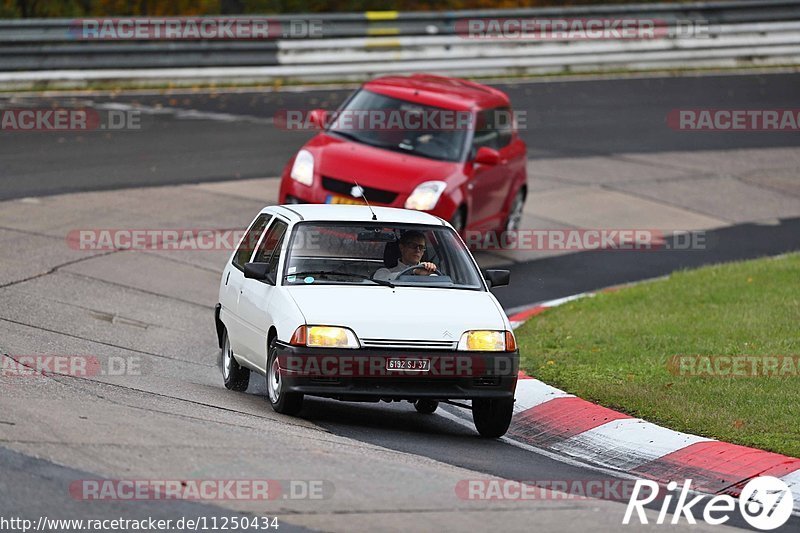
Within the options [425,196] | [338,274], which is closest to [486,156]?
[425,196]

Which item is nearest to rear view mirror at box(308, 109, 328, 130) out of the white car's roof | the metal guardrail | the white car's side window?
the white car's side window

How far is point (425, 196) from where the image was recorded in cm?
1581

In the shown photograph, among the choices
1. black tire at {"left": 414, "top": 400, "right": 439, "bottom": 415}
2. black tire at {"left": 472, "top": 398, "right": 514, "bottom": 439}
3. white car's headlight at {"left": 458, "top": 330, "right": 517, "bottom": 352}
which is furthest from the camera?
black tire at {"left": 414, "top": 400, "right": 439, "bottom": 415}

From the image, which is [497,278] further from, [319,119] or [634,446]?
[319,119]

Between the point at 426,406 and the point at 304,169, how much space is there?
5.67 meters

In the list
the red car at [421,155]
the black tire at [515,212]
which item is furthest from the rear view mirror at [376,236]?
the black tire at [515,212]

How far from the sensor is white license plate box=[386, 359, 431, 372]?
370 inches

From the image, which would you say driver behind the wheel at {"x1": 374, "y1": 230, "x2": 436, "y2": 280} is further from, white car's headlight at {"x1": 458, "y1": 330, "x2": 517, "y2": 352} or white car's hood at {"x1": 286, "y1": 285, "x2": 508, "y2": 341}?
white car's headlight at {"x1": 458, "y1": 330, "x2": 517, "y2": 352}

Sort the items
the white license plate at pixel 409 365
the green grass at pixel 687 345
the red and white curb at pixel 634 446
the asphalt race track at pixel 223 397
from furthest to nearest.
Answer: the green grass at pixel 687 345 < the white license plate at pixel 409 365 < the red and white curb at pixel 634 446 < the asphalt race track at pixel 223 397

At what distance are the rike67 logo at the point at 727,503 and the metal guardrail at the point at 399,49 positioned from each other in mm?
18458

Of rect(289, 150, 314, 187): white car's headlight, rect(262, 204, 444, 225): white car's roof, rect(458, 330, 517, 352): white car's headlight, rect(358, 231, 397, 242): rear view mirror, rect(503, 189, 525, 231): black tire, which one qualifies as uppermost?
rect(262, 204, 444, 225): white car's roof

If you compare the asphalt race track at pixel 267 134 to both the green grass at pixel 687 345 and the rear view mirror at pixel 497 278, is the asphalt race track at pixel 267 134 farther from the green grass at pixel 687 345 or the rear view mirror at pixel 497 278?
the rear view mirror at pixel 497 278

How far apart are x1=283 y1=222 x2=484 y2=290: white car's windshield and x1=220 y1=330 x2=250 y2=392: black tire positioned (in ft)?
3.78

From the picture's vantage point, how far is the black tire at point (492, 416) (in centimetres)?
982
